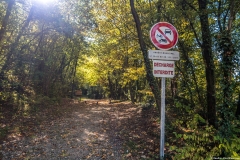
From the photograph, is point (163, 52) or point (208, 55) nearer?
point (163, 52)

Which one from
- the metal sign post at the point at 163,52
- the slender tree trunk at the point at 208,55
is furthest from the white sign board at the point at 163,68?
the slender tree trunk at the point at 208,55

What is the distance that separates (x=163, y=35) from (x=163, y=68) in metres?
0.67

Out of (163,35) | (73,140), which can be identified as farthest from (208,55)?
(73,140)

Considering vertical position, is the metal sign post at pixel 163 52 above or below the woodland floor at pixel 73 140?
above

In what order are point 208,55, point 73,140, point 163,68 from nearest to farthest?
1. point 163,68
2. point 208,55
3. point 73,140

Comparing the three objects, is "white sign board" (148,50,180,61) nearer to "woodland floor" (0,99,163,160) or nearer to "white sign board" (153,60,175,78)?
"white sign board" (153,60,175,78)

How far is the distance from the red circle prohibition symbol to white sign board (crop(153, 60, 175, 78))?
31 centimetres

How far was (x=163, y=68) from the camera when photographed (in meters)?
3.55

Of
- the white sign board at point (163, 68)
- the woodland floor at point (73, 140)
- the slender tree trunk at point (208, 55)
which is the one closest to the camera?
the white sign board at point (163, 68)

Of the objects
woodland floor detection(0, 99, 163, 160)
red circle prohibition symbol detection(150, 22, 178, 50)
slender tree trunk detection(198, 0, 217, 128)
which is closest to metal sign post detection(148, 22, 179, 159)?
red circle prohibition symbol detection(150, 22, 178, 50)

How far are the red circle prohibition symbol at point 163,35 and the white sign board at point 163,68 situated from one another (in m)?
0.31

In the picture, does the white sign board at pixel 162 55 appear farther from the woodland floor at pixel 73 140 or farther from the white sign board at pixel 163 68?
the woodland floor at pixel 73 140

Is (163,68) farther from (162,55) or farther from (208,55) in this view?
(208,55)

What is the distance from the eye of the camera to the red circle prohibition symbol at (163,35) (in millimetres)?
3551
